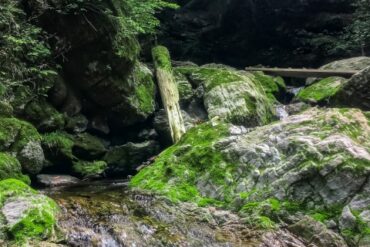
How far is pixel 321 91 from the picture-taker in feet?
47.3

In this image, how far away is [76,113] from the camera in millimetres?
11812

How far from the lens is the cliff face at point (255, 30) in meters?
22.2

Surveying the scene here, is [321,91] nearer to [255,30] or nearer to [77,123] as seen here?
[77,123]

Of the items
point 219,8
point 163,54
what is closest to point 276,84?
point 163,54

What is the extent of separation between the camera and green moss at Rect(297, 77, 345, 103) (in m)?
14.0

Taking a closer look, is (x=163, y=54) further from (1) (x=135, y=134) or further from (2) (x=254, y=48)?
(2) (x=254, y=48)

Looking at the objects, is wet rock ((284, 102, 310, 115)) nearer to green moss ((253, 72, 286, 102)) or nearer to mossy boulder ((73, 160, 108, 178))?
green moss ((253, 72, 286, 102))

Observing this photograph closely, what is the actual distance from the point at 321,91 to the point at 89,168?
8.58m

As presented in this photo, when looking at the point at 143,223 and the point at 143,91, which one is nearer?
the point at 143,223

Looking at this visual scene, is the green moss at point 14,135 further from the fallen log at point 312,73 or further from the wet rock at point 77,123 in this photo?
the fallen log at point 312,73

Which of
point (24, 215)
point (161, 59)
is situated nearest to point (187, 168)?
point (24, 215)

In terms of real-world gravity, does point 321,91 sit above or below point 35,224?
above

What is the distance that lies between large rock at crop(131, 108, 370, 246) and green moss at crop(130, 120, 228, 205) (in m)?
0.02

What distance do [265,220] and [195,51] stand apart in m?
17.6
